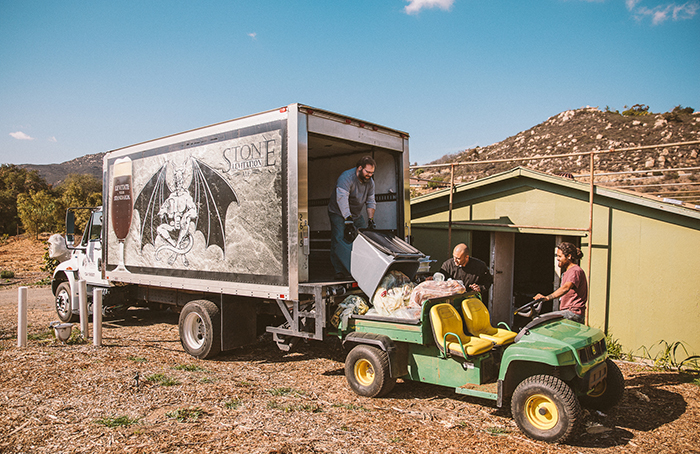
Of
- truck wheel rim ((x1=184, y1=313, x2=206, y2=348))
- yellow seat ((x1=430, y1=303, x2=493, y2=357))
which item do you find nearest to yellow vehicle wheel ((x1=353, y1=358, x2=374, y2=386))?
yellow seat ((x1=430, y1=303, x2=493, y2=357))

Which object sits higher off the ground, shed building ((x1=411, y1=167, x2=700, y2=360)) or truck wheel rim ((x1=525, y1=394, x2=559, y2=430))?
→ shed building ((x1=411, y1=167, x2=700, y2=360))

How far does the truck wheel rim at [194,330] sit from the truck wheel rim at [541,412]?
500 centimetres

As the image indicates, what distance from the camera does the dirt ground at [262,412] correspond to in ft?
14.0

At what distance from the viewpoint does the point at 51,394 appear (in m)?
5.46

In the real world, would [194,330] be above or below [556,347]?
below

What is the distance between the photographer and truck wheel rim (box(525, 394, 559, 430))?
4336 mm

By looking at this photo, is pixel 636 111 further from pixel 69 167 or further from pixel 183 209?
pixel 69 167

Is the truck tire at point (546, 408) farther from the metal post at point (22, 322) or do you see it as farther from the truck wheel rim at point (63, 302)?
the truck wheel rim at point (63, 302)

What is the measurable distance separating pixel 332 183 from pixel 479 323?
454cm

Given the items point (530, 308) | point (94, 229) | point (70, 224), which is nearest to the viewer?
point (530, 308)

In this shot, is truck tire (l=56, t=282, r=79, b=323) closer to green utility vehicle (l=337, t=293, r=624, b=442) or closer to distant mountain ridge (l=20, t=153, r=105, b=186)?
green utility vehicle (l=337, t=293, r=624, b=442)

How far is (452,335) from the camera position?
16.5 ft

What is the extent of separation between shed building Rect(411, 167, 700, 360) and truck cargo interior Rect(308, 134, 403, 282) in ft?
7.08

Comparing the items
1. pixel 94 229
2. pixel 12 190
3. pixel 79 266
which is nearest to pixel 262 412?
pixel 94 229
